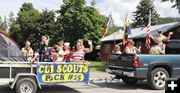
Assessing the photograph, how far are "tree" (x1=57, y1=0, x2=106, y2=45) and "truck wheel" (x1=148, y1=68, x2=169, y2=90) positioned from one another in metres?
32.0

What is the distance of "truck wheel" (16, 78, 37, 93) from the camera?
9.92m

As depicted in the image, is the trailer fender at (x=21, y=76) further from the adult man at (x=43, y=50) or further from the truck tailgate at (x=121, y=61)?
the truck tailgate at (x=121, y=61)

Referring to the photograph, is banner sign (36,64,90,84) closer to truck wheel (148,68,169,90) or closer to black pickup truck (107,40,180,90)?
black pickup truck (107,40,180,90)

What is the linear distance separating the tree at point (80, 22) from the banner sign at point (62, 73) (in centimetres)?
3325

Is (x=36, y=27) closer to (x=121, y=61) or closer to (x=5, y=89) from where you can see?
(x=121, y=61)

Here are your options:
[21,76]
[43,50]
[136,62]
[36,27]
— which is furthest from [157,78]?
[36,27]

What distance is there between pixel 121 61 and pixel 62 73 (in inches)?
118

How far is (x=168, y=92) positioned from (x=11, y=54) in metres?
8.30

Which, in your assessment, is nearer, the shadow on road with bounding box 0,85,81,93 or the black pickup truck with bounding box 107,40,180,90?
the shadow on road with bounding box 0,85,81,93

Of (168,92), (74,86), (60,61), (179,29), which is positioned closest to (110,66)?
(74,86)

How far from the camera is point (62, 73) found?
10484 mm

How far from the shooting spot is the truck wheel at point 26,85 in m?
9.92

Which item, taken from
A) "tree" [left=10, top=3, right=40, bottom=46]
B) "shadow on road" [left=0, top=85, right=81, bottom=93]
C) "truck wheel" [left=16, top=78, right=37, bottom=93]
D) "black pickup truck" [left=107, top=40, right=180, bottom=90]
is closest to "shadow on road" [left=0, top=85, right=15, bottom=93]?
"shadow on road" [left=0, top=85, right=81, bottom=93]

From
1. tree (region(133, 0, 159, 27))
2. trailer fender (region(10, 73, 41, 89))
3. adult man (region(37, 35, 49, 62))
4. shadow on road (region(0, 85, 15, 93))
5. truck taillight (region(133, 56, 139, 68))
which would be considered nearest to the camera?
trailer fender (region(10, 73, 41, 89))
